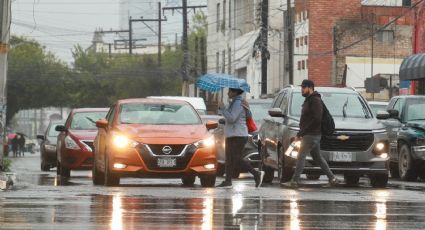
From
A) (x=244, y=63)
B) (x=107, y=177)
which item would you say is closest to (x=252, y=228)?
(x=107, y=177)

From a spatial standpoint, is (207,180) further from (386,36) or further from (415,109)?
(386,36)

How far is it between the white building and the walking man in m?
44.3

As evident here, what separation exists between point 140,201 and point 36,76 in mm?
99710

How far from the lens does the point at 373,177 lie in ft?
78.1

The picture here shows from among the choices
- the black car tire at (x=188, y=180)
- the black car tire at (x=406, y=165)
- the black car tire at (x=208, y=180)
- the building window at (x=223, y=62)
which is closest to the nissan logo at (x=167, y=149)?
the black car tire at (x=208, y=180)

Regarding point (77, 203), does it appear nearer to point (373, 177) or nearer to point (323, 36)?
point (373, 177)

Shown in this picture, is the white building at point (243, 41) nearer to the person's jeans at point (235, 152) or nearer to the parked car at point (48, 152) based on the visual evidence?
the parked car at point (48, 152)

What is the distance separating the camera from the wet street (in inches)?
535

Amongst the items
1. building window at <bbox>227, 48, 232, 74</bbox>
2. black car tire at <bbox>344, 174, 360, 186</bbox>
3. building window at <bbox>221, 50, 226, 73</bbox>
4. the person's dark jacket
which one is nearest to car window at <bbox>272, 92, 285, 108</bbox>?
Result: black car tire at <bbox>344, 174, 360, 186</bbox>

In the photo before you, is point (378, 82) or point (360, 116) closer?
point (360, 116)

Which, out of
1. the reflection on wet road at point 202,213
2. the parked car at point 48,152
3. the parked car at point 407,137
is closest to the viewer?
the reflection on wet road at point 202,213

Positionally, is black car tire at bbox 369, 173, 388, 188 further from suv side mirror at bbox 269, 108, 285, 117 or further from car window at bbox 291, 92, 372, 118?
suv side mirror at bbox 269, 108, 285, 117

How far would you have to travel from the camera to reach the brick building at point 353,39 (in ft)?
213

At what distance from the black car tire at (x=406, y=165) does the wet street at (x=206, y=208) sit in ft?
24.0
